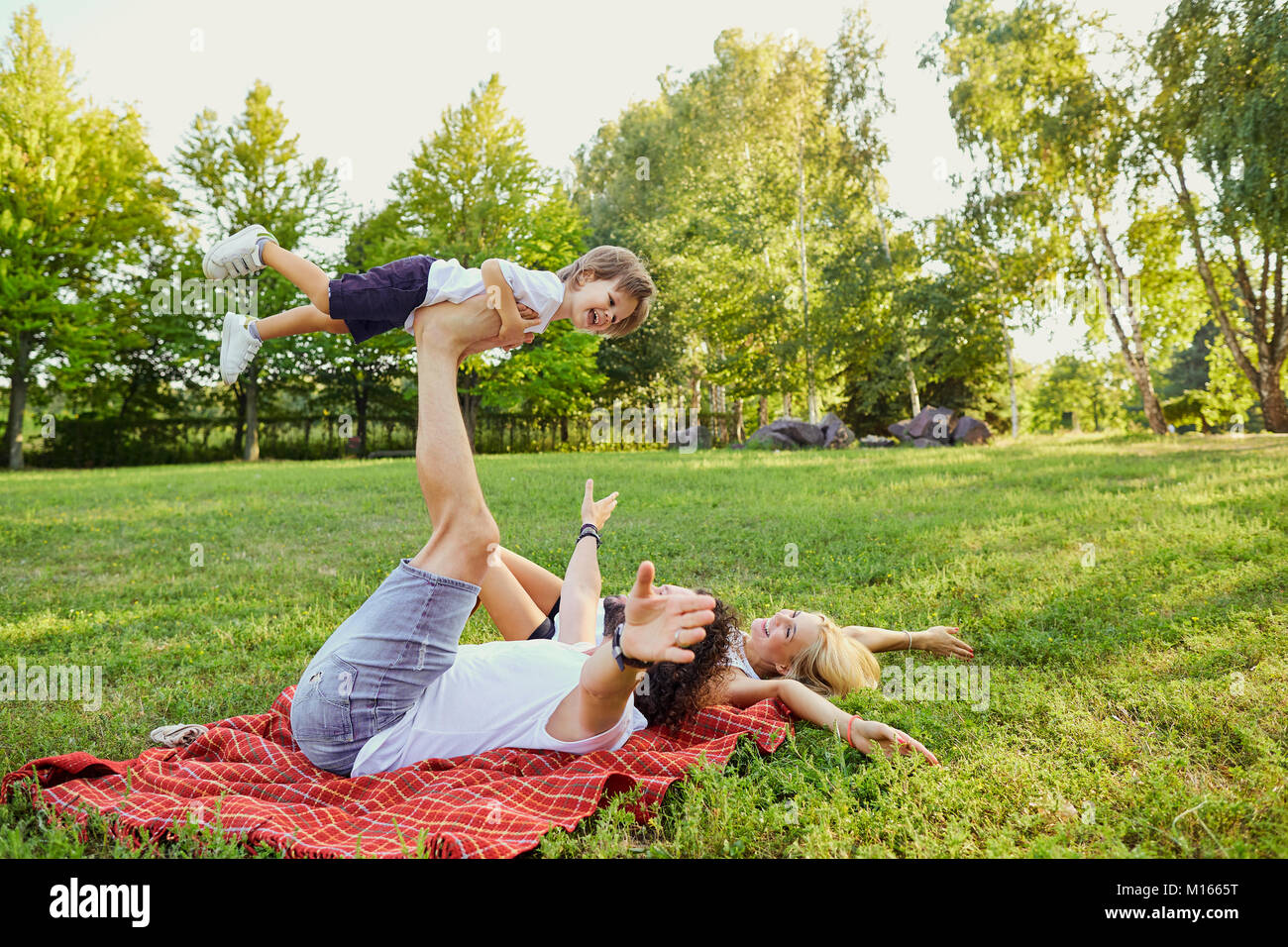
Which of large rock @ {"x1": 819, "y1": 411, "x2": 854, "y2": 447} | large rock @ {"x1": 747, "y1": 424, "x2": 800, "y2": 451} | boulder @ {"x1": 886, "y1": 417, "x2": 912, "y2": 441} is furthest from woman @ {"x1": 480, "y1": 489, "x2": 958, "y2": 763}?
boulder @ {"x1": 886, "y1": 417, "x2": 912, "y2": 441}

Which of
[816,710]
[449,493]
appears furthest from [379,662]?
[816,710]

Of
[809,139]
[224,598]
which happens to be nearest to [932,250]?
[809,139]

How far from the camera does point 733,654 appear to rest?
3719 millimetres

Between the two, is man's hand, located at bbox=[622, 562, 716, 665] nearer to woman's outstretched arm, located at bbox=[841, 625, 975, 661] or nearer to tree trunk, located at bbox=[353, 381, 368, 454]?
woman's outstretched arm, located at bbox=[841, 625, 975, 661]

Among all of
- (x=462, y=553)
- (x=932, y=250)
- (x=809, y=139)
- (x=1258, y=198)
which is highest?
(x=809, y=139)

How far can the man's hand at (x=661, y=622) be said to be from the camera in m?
2.29

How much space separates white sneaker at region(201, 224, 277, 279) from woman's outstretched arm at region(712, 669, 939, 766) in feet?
10.2

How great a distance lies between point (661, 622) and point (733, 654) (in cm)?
151

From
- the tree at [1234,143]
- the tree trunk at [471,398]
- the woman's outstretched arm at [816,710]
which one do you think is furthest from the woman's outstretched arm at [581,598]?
the tree trunk at [471,398]

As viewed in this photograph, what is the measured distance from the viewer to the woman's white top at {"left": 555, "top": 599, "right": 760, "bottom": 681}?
3.68 metres
